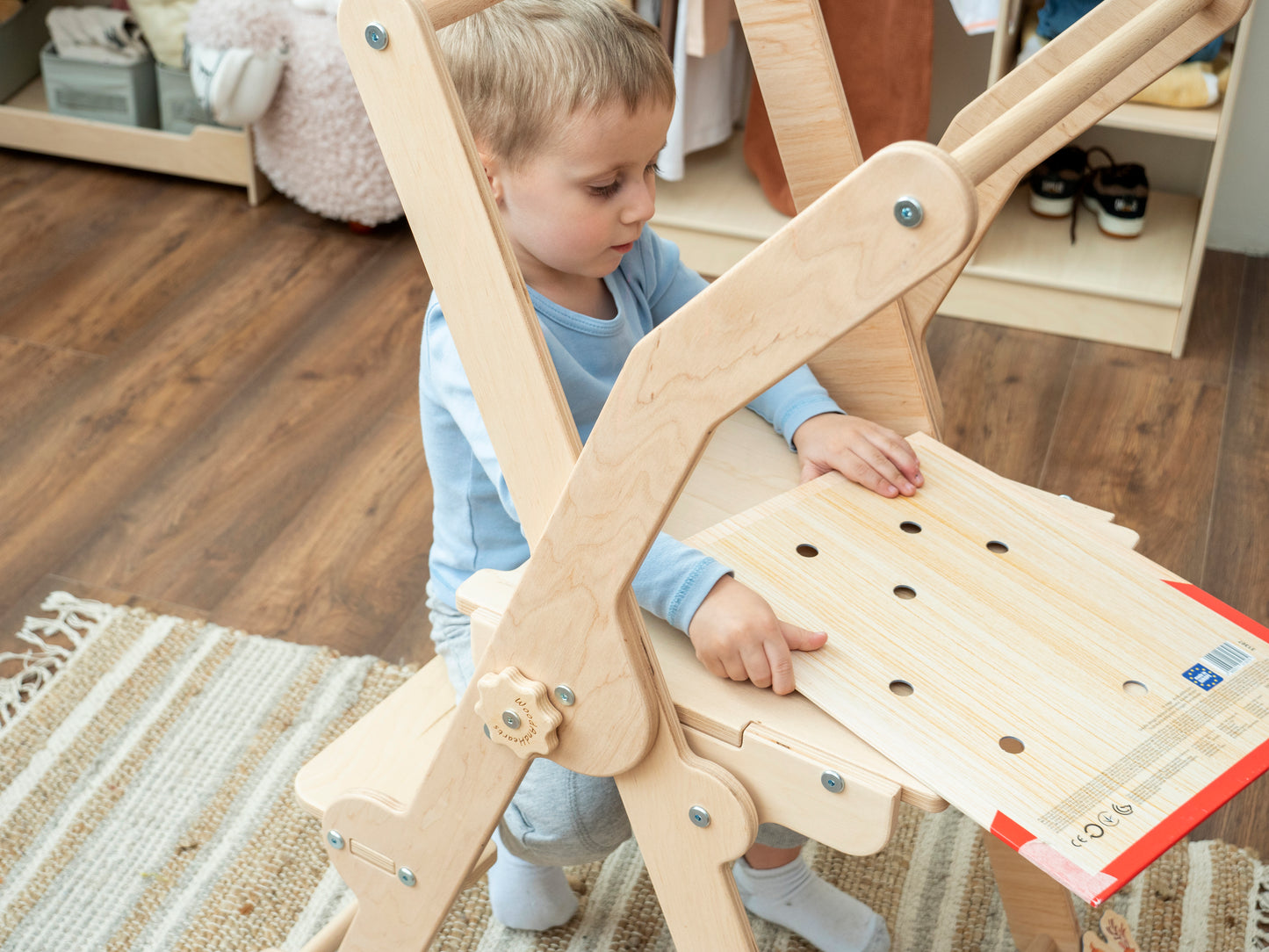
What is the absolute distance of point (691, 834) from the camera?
0.69m

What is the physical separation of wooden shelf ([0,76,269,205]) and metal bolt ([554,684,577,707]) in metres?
1.81

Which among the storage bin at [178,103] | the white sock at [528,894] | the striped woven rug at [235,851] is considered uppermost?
the storage bin at [178,103]

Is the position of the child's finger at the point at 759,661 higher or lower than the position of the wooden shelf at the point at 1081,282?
higher

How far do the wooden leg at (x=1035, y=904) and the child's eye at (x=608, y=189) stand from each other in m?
0.59

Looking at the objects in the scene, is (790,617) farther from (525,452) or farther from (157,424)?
(157,424)

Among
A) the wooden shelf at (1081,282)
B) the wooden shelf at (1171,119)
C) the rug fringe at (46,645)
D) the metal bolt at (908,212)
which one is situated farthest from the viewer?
the wooden shelf at (1081,282)

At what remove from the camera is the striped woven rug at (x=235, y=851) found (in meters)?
1.14

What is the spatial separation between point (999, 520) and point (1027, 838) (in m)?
0.25

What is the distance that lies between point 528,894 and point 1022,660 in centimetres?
59

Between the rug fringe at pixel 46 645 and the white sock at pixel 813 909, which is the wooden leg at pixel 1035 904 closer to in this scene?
the white sock at pixel 813 909

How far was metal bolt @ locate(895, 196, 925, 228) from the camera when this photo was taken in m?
0.46

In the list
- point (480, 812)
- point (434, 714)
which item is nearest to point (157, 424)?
point (434, 714)

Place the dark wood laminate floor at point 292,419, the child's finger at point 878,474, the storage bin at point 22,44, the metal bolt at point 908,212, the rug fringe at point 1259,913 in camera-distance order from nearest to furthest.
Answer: the metal bolt at point 908,212
the child's finger at point 878,474
the rug fringe at point 1259,913
the dark wood laminate floor at point 292,419
the storage bin at point 22,44

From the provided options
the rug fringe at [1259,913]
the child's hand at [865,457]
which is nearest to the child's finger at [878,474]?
the child's hand at [865,457]
